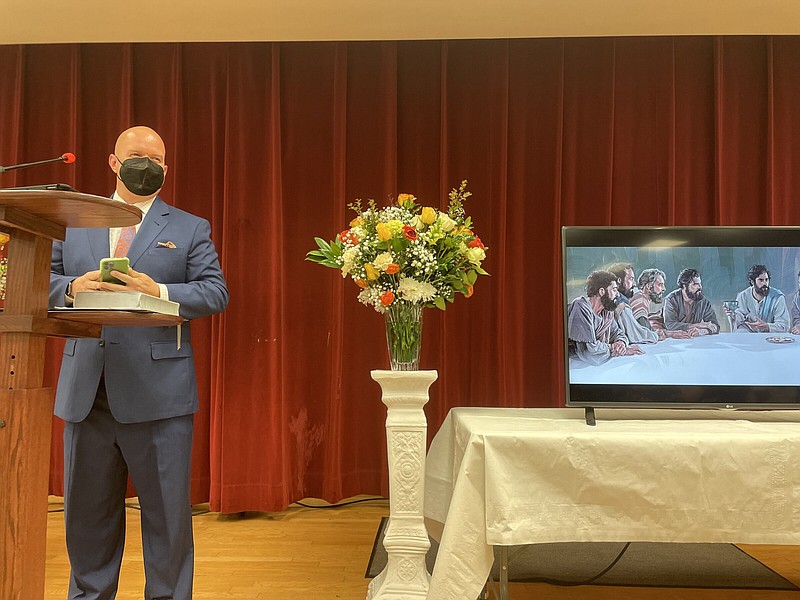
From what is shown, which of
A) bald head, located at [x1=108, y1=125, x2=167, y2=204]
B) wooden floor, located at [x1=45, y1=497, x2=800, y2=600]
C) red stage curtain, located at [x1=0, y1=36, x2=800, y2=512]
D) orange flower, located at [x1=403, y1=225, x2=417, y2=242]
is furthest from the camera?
red stage curtain, located at [x1=0, y1=36, x2=800, y2=512]

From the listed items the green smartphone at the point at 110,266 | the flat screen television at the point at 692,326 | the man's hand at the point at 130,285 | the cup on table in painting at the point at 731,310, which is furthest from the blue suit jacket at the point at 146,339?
the cup on table in painting at the point at 731,310

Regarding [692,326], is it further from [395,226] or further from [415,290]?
[395,226]

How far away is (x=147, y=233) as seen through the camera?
2.02m

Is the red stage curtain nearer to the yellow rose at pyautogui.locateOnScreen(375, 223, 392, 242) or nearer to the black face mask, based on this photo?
the yellow rose at pyautogui.locateOnScreen(375, 223, 392, 242)

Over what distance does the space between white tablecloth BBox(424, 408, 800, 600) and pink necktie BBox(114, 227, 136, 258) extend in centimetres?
119

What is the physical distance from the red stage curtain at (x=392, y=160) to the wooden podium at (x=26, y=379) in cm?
239

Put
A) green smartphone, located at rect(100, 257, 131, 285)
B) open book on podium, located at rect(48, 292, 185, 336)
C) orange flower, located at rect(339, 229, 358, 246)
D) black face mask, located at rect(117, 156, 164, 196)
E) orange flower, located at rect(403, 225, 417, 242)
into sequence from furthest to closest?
1. orange flower, located at rect(339, 229, 358, 246)
2. orange flower, located at rect(403, 225, 417, 242)
3. black face mask, located at rect(117, 156, 164, 196)
4. green smartphone, located at rect(100, 257, 131, 285)
5. open book on podium, located at rect(48, 292, 185, 336)

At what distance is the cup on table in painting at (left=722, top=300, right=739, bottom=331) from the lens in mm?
2314

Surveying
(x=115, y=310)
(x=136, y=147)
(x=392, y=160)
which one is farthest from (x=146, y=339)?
(x=392, y=160)

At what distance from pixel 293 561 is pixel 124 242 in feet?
5.07

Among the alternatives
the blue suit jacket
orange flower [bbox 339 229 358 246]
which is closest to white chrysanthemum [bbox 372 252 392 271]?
orange flower [bbox 339 229 358 246]

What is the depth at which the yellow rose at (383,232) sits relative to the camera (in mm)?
2139

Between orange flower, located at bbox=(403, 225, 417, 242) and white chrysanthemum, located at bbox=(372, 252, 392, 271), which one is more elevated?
orange flower, located at bbox=(403, 225, 417, 242)

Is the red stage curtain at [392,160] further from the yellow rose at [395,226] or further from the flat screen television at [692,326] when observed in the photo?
the yellow rose at [395,226]
